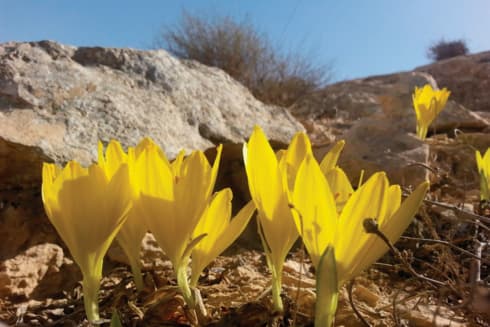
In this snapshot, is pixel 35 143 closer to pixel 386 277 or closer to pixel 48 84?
pixel 48 84

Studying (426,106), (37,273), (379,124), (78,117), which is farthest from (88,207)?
(426,106)

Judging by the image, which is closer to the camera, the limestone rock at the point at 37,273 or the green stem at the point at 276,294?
the green stem at the point at 276,294

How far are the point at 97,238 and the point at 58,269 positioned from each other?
Result: 52 cm

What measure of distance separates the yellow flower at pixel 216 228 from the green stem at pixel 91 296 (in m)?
0.11

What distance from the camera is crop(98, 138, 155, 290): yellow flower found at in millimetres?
500

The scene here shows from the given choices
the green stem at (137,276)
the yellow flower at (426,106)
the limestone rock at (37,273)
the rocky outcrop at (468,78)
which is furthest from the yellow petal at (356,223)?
the rocky outcrop at (468,78)

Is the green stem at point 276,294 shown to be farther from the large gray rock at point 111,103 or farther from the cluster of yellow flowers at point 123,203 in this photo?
the large gray rock at point 111,103

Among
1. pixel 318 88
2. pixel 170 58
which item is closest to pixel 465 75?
pixel 318 88

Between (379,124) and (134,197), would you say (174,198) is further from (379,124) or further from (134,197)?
(379,124)

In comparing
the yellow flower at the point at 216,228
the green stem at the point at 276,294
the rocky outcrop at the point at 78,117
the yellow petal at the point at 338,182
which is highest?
the rocky outcrop at the point at 78,117

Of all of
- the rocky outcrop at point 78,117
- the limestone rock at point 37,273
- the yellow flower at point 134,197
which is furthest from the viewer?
the rocky outcrop at point 78,117

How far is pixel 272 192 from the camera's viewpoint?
45 cm

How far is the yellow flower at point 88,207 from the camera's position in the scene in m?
0.46

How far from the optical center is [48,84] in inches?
44.6
